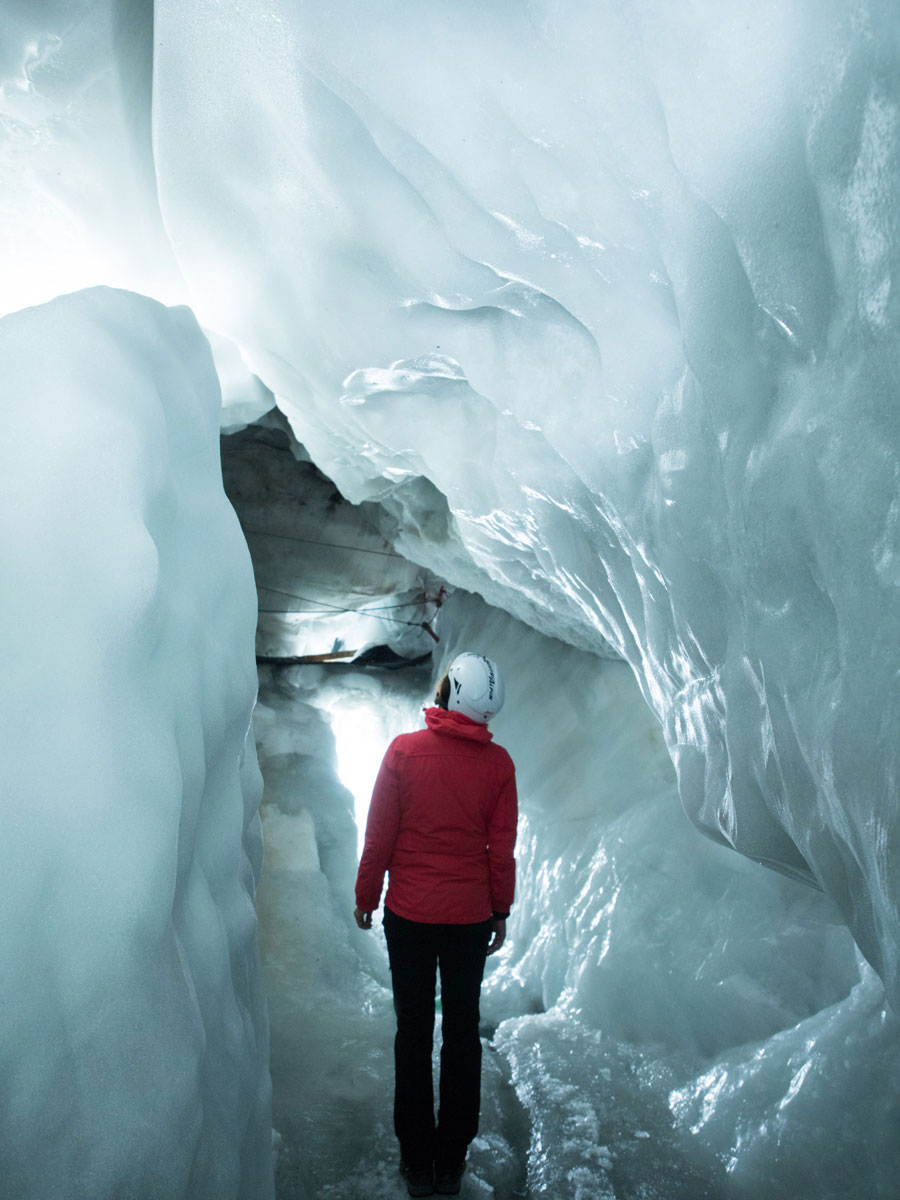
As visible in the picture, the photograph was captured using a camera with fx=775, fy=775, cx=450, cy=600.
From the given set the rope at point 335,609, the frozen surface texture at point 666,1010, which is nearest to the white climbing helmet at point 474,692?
the frozen surface texture at point 666,1010

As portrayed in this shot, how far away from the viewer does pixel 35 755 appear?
1.15m

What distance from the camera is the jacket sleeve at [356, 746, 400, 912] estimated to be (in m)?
2.28

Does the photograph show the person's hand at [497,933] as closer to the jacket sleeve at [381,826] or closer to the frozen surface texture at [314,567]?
the jacket sleeve at [381,826]

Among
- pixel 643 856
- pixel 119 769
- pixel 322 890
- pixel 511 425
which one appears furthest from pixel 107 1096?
pixel 322 890

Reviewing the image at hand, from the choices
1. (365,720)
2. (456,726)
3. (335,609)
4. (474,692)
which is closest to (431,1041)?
(456,726)

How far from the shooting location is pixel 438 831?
227 cm

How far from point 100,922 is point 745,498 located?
53.6 inches

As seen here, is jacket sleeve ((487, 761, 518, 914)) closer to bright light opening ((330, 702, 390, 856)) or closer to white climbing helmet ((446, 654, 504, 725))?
white climbing helmet ((446, 654, 504, 725))

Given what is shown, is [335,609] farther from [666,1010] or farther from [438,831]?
[438,831]

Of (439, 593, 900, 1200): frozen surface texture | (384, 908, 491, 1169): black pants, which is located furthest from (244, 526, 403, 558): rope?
(384, 908, 491, 1169): black pants

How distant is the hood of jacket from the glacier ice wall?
0.67 m

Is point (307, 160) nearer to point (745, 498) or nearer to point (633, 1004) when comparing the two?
point (745, 498)

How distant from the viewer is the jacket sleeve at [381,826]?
2283mm

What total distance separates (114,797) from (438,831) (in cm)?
125
